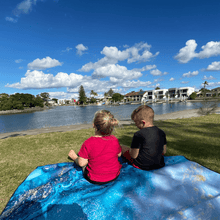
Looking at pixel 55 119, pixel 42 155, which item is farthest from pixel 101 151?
pixel 55 119

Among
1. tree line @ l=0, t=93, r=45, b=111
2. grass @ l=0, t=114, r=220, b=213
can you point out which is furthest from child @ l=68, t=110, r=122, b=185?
tree line @ l=0, t=93, r=45, b=111

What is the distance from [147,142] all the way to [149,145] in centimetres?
7

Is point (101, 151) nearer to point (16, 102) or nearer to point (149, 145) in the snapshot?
point (149, 145)

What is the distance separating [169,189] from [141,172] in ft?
1.73

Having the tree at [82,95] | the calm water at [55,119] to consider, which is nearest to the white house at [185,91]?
the calm water at [55,119]

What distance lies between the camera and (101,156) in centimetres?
210

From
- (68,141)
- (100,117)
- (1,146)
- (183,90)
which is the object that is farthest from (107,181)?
(183,90)

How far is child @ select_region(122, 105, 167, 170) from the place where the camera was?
7.49 feet

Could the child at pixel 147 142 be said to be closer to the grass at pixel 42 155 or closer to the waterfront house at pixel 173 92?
the grass at pixel 42 155

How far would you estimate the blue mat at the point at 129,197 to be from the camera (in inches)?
69.5

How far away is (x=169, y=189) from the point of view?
2.11 meters

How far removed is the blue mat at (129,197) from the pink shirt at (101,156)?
20 centimetres

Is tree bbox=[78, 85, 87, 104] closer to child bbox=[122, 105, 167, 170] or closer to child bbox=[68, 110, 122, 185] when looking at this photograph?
child bbox=[122, 105, 167, 170]

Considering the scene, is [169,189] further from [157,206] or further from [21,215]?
[21,215]
